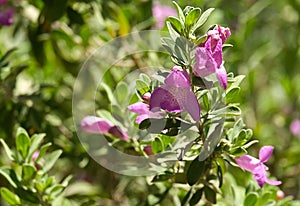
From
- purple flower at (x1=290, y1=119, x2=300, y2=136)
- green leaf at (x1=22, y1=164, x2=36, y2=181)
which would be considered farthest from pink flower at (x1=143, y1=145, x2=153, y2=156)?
purple flower at (x1=290, y1=119, x2=300, y2=136)

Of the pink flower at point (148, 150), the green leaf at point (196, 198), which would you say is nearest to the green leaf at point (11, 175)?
the pink flower at point (148, 150)

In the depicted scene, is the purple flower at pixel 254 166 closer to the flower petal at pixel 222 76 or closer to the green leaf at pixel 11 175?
the flower petal at pixel 222 76

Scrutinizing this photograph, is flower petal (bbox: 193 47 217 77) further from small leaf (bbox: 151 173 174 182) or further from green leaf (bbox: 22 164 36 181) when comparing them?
green leaf (bbox: 22 164 36 181)

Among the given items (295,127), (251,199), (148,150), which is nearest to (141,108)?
(148,150)

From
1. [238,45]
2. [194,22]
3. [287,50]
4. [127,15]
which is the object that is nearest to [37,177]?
[194,22]

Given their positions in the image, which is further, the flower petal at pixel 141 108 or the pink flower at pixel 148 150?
the pink flower at pixel 148 150

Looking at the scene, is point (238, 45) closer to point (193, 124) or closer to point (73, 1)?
point (73, 1)
